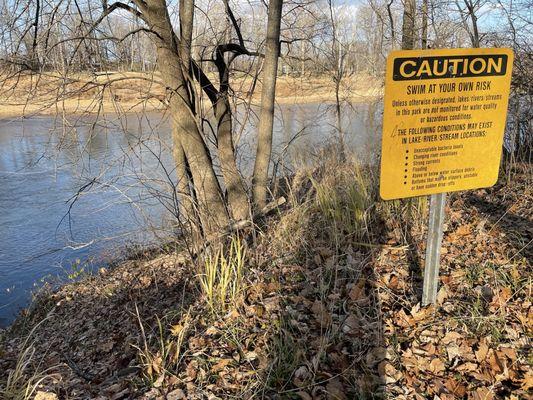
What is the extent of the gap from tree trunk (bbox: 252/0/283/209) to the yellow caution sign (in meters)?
3.99

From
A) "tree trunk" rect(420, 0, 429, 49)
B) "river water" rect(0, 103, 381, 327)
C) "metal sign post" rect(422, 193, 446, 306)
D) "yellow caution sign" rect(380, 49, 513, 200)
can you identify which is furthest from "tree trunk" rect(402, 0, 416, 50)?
"metal sign post" rect(422, 193, 446, 306)

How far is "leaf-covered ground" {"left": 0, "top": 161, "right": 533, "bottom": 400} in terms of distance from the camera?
9.40 feet

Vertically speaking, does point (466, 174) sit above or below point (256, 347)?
above

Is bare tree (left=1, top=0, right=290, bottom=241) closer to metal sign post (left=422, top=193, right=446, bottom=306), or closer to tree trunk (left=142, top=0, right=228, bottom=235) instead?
tree trunk (left=142, top=0, right=228, bottom=235)

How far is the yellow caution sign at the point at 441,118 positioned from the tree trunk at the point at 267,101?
3.99 meters

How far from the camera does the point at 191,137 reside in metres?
6.05

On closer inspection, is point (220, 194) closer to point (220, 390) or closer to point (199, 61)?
point (199, 61)

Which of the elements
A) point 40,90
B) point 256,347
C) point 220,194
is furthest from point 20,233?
point 256,347

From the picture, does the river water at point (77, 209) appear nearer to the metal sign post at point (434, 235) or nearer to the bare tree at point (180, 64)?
the bare tree at point (180, 64)

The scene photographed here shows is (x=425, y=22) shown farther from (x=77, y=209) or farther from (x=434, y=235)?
(x=77, y=209)

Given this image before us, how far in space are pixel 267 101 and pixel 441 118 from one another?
13.2ft

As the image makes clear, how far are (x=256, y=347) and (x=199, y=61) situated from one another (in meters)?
4.83

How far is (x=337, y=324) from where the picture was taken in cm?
338

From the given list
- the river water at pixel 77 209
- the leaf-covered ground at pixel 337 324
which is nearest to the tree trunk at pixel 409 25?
the river water at pixel 77 209
